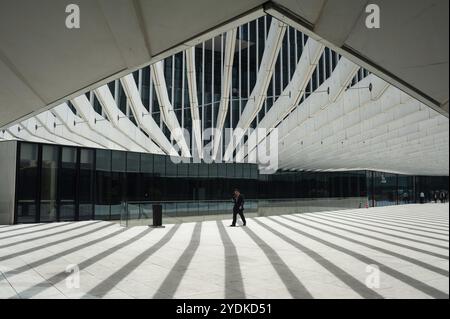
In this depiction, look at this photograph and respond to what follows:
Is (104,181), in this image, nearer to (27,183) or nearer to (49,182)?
(49,182)

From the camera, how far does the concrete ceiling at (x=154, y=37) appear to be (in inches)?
172

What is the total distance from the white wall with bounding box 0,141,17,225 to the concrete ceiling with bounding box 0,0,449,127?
12.4m

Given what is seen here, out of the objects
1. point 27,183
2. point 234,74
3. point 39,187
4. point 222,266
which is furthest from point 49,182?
point 222,266

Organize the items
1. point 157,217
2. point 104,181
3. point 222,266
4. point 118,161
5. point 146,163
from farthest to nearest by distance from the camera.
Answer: point 146,163, point 118,161, point 104,181, point 157,217, point 222,266

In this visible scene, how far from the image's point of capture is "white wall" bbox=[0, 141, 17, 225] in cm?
1859

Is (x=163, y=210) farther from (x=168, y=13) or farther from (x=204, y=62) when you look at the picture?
(x=168, y=13)

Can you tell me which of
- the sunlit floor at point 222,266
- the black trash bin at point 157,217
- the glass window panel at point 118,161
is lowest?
the sunlit floor at point 222,266

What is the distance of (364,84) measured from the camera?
47.8ft

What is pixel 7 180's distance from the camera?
62.1ft

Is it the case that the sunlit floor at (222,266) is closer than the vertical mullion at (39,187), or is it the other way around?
the sunlit floor at (222,266)

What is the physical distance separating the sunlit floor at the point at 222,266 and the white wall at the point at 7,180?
5.05 metres

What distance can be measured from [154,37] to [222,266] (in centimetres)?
465

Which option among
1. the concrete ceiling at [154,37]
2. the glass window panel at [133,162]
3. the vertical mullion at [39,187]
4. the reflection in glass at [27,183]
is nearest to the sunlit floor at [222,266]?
the concrete ceiling at [154,37]

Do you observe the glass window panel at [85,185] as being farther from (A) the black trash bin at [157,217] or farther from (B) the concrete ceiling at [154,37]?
(B) the concrete ceiling at [154,37]
